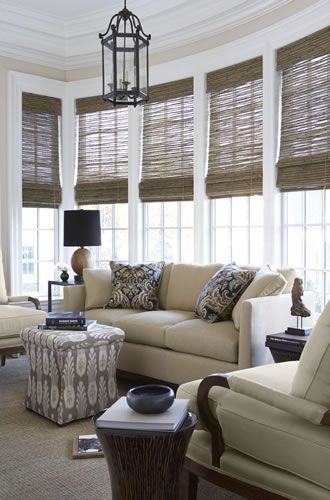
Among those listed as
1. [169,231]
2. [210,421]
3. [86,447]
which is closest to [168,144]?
[169,231]

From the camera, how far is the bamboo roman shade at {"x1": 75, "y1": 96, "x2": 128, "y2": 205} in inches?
247

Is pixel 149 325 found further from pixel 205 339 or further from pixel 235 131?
pixel 235 131

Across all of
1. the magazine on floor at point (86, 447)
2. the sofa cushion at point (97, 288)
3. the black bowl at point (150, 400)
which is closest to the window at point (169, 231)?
the sofa cushion at point (97, 288)

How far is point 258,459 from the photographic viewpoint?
2162mm

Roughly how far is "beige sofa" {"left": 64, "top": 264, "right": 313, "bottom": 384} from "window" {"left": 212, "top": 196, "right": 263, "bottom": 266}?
25.4 inches

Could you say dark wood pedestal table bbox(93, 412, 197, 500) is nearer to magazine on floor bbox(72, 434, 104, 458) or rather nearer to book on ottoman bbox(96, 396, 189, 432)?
book on ottoman bbox(96, 396, 189, 432)

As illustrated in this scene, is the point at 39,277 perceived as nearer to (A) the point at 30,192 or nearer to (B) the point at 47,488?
(A) the point at 30,192

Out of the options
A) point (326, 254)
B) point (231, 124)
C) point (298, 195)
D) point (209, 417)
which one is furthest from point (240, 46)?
point (209, 417)

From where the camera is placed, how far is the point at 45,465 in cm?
295

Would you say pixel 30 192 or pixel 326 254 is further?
pixel 30 192

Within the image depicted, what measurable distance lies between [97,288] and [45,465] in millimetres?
2221

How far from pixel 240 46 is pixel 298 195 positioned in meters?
1.46

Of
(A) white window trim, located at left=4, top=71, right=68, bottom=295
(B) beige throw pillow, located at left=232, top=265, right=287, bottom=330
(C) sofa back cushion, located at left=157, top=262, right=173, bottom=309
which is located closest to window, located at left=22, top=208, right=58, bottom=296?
(A) white window trim, located at left=4, top=71, right=68, bottom=295

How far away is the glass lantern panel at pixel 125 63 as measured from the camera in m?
3.72
